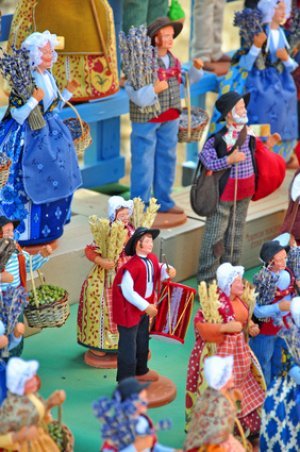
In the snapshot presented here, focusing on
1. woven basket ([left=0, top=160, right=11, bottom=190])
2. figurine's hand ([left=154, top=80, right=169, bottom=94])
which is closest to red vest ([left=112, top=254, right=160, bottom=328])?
woven basket ([left=0, top=160, right=11, bottom=190])

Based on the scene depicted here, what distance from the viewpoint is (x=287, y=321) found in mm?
6082

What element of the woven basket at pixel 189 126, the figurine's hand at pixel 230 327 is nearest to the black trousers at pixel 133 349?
the figurine's hand at pixel 230 327

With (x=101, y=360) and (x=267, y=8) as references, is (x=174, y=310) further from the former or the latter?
(x=267, y=8)

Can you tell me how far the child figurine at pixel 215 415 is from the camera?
540 centimetres

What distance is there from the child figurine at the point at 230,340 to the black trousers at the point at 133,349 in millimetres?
433

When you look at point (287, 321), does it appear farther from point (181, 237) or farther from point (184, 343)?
point (181, 237)

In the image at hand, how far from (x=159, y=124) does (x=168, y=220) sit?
2.17 feet

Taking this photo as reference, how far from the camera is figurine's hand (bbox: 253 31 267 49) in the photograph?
8625 mm

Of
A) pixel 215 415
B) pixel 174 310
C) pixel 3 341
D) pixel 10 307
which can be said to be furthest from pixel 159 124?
pixel 215 415

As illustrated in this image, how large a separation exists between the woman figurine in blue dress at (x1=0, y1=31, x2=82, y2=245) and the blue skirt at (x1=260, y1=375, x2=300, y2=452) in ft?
6.64

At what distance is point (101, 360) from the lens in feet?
23.2

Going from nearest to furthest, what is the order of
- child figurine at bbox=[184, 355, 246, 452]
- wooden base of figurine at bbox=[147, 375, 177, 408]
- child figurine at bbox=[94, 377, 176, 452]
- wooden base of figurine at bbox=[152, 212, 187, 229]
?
child figurine at bbox=[94, 377, 176, 452] → child figurine at bbox=[184, 355, 246, 452] → wooden base of figurine at bbox=[147, 375, 177, 408] → wooden base of figurine at bbox=[152, 212, 187, 229]

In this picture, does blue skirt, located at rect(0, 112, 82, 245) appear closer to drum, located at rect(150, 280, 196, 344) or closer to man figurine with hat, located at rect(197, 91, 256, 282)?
man figurine with hat, located at rect(197, 91, 256, 282)

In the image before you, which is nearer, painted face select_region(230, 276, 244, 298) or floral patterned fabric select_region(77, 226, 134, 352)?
painted face select_region(230, 276, 244, 298)
